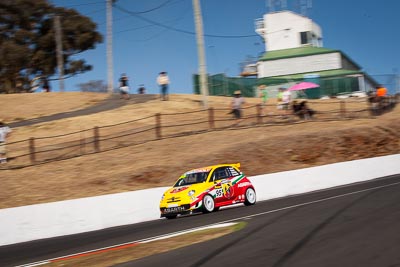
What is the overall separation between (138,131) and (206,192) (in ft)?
42.4

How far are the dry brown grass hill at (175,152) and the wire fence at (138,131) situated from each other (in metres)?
0.65

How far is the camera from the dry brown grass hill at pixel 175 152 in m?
20.7

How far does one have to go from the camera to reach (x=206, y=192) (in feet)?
51.1

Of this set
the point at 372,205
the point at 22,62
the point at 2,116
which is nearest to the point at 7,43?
the point at 22,62

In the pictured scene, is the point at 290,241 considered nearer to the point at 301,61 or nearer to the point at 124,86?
the point at 124,86

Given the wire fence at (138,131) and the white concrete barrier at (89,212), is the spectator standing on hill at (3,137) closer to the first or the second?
the wire fence at (138,131)

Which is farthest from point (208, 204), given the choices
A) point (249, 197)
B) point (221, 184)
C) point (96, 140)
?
point (96, 140)

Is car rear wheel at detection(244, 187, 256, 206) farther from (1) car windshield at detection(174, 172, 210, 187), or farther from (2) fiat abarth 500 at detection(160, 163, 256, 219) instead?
(1) car windshield at detection(174, 172, 210, 187)

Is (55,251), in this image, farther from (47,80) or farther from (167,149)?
(47,80)

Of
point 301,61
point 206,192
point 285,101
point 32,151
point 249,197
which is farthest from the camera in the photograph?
Answer: point 301,61

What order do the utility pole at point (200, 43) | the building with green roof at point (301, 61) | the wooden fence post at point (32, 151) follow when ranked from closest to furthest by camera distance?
the wooden fence post at point (32, 151), the utility pole at point (200, 43), the building with green roof at point (301, 61)

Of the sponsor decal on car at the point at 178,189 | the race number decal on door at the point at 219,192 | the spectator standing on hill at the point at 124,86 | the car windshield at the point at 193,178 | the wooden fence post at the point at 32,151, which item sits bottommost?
the race number decal on door at the point at 219,192

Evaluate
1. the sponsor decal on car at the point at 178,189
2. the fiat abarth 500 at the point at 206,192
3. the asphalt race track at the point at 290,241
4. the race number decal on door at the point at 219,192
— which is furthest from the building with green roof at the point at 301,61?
the asphalt race track at the point at 290,241

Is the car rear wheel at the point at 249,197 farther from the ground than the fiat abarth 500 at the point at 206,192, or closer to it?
closer to it
